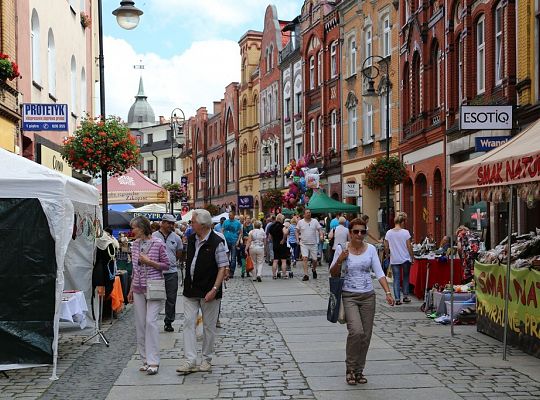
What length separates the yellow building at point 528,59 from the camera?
61.5ft

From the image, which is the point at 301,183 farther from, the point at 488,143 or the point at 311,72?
the point at 488,143

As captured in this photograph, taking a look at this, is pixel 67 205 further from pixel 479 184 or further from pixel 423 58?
pixel 423 58

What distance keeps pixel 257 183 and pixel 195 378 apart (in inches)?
2036

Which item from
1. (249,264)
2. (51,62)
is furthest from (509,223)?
(51,62)

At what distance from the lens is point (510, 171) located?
31.9 feet

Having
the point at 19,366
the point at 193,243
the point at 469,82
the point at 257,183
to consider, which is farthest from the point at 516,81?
the point at 257,183

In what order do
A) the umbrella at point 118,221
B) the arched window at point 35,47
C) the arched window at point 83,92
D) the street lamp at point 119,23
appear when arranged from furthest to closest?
the arched window at point 83,92 → the umbrella at point 118,221 → the arched window at point 35,47 → the street lamp at point 119,23

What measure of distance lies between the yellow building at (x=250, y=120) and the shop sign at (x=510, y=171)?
49.4 metres

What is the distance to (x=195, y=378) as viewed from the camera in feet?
29.9

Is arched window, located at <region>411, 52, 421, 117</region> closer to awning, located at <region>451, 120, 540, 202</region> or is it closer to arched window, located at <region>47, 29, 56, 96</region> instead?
arched window, located at <region>47, 29, 56, 96</region>

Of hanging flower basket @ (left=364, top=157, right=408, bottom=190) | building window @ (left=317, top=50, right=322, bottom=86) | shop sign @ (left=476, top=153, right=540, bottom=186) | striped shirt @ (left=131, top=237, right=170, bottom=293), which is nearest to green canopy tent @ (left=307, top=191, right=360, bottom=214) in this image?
hanging flower basket @ (left=364, top=157, right=408, bottom=190)

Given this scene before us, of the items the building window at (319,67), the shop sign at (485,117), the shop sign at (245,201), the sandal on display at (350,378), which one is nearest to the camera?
the sandal on display at (350,378)

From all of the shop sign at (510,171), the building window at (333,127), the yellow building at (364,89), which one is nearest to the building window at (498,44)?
the yellow building at (364,89)

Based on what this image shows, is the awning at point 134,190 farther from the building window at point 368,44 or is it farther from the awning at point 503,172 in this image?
the building window at point 368,44
